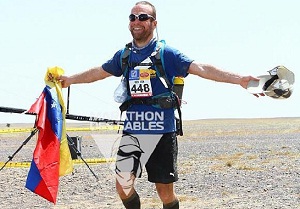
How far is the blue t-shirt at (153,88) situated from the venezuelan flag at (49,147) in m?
1.08

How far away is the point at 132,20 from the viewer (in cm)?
580

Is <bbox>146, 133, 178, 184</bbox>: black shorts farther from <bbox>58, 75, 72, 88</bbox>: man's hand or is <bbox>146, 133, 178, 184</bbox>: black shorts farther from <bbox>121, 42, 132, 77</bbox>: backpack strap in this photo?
<bbox>58, 75, 72, 88</bbox>: man's hand

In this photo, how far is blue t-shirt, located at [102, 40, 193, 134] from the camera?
5.78m

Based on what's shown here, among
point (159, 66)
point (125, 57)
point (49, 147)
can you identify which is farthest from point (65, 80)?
point (159, 66)

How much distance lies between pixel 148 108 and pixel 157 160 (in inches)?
22.5

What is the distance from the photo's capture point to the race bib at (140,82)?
5.79 meters

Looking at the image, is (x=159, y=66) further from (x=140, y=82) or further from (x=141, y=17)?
(x=141, y=17)

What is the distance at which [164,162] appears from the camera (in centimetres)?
602

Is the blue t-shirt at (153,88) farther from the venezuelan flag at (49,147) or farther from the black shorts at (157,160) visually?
the venezuelan flag at (49,147)

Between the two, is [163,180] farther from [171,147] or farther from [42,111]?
[42,111]

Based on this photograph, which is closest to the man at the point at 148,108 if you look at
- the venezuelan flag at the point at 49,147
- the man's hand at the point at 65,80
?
the man's hand at the point at 65,80

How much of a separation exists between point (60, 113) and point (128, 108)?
1.35 m

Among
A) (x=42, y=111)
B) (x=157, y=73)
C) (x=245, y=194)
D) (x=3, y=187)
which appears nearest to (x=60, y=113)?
(x=42, y=111)

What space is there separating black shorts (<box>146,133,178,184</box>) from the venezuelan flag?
130cm
